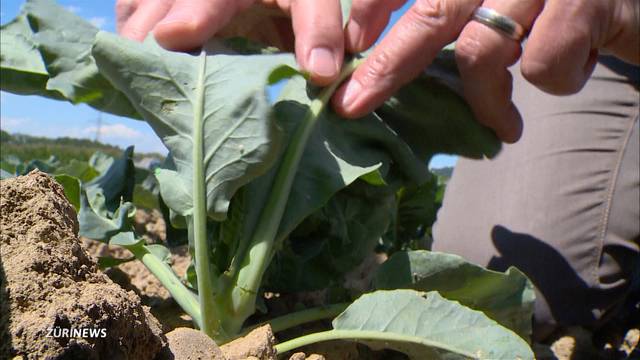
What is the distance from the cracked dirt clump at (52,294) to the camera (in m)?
0.61

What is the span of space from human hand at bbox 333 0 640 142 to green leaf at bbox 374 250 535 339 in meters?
0.31

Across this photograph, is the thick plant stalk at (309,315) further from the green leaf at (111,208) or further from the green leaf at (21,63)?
the green leaf at (21,63)

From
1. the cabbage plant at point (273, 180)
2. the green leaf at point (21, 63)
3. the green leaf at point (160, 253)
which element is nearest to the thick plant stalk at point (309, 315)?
the cabbage plant at point (273, 180)

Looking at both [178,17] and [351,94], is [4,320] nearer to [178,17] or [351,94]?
[178,17]

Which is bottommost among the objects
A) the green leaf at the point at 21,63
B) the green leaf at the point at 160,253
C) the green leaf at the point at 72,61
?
Answer: the green leaf at the point at 160,253

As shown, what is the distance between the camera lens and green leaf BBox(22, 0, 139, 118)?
1256mm

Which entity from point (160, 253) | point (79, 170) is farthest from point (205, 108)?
point (79, 170)

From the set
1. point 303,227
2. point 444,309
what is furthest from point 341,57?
point 444,309

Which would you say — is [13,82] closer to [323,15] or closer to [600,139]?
[323,15]

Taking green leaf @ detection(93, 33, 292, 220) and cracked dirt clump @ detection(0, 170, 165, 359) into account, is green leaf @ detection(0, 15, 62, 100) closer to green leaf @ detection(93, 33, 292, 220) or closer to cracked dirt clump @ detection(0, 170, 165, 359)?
green leaf @ detection(93, 33, 292, 220)

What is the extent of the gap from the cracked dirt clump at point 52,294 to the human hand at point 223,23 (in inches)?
16.5

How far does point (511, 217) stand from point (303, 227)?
2.88ft

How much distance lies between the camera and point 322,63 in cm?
116

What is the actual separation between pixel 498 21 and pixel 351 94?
331mm
